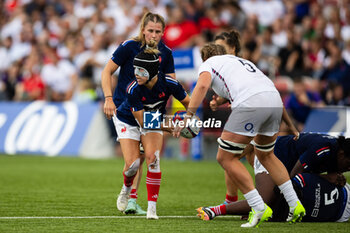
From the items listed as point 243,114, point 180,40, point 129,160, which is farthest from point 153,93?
point 180,40

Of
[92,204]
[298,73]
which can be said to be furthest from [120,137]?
[298,73]

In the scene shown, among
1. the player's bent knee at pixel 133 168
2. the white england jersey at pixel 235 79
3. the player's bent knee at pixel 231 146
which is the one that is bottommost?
the player's bent knee at pixel 133 168

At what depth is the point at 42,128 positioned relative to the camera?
17.6 m

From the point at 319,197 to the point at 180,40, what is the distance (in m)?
11.1

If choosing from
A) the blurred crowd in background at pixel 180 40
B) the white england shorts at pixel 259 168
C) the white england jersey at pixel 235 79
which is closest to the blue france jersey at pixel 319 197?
the white england shorts at pixel 259 168

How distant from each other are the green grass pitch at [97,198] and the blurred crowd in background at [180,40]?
2.97 m

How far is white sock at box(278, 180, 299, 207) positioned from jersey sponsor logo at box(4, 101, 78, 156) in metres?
11.2

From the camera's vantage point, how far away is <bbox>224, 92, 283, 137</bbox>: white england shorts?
6.53 meters

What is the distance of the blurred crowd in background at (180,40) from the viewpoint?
1581 centimetres

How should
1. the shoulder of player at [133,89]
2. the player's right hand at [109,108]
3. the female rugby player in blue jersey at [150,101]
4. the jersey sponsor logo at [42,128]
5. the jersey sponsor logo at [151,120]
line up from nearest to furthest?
the female rugby player in blue jersey at [150,101] → the shoulder of player at [133,89] → the jersey sponsor logo at [151,120] → the player's right hand at [109,108] → the jersey sponsor logo at [42,128]

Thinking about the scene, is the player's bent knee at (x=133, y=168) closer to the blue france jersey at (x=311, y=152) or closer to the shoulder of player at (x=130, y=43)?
the shoulder of player at (x=130, y=43)

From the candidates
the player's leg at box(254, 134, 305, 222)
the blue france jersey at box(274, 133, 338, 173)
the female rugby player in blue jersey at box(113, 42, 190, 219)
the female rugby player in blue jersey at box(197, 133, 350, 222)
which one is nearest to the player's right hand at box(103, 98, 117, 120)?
the female rugby player in blue jersey at box(113, 42, 190, 219)

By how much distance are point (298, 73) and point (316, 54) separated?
2.35ft

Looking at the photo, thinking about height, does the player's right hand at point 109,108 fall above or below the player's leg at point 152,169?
above
